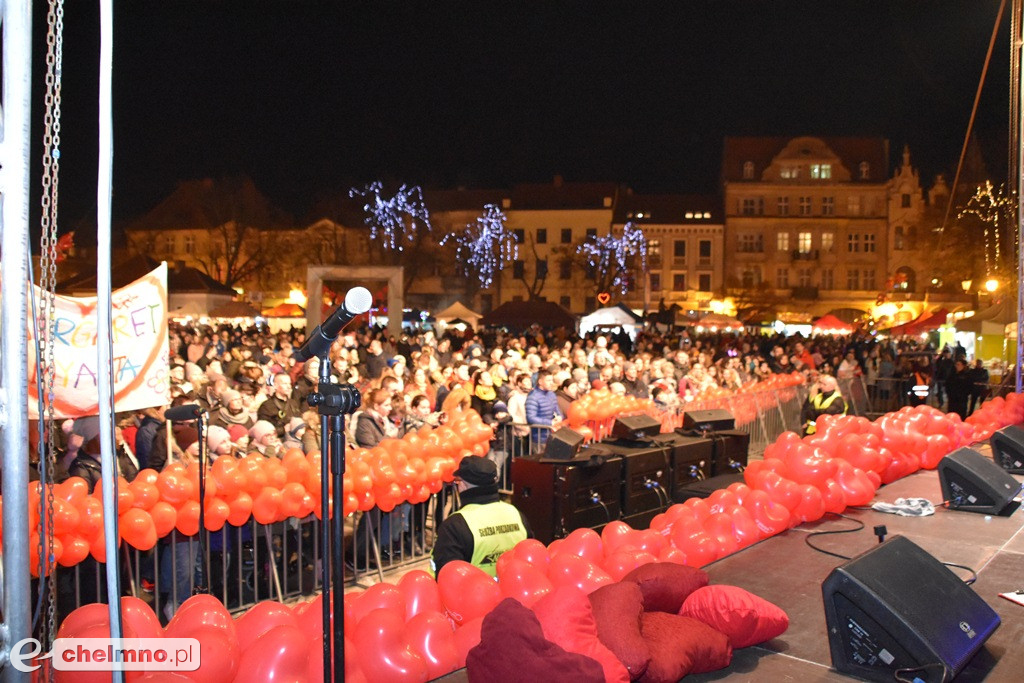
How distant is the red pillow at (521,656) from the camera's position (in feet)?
8.54

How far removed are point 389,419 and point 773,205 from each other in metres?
59.2

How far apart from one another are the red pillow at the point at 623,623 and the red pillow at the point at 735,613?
1.00 ft

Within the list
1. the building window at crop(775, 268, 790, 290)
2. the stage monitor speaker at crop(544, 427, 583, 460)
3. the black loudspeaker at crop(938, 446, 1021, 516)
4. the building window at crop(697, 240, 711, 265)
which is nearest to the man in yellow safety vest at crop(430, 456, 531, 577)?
the stage monitor speaker at crop(544, 427, 583, 460)

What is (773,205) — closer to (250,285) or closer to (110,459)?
(250,285)

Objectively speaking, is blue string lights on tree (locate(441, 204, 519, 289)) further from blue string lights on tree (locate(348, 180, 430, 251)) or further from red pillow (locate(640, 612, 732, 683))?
red pillow (locate(640, 612, 732, 683))

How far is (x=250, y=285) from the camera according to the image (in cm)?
4866

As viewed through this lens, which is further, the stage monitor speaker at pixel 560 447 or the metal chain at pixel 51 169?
the stage monitor speaker at pixel 560 447

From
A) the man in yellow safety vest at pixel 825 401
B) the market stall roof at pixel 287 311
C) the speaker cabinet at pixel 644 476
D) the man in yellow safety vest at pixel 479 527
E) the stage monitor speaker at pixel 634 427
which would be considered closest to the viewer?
the man in yellow safety vest at pixel 479 527

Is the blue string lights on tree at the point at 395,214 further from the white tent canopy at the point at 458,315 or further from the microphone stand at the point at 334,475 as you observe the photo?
the microphone stand at the point at 334,475

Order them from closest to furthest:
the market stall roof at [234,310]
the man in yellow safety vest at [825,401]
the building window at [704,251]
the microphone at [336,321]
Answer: the microphone at [336,321] → the man in yellow safety vest at [825,401] → the market stall roof at [234,310] → the building window at [704,251]

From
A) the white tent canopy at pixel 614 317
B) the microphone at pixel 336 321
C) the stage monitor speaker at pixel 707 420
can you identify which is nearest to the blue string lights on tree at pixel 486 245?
the white tent canopy at pixel 614 317

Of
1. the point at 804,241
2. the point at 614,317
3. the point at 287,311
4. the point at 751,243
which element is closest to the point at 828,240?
the point at 804,241

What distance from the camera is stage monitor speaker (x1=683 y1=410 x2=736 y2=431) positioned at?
10156mm

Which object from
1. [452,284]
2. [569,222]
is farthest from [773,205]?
[452,284]
